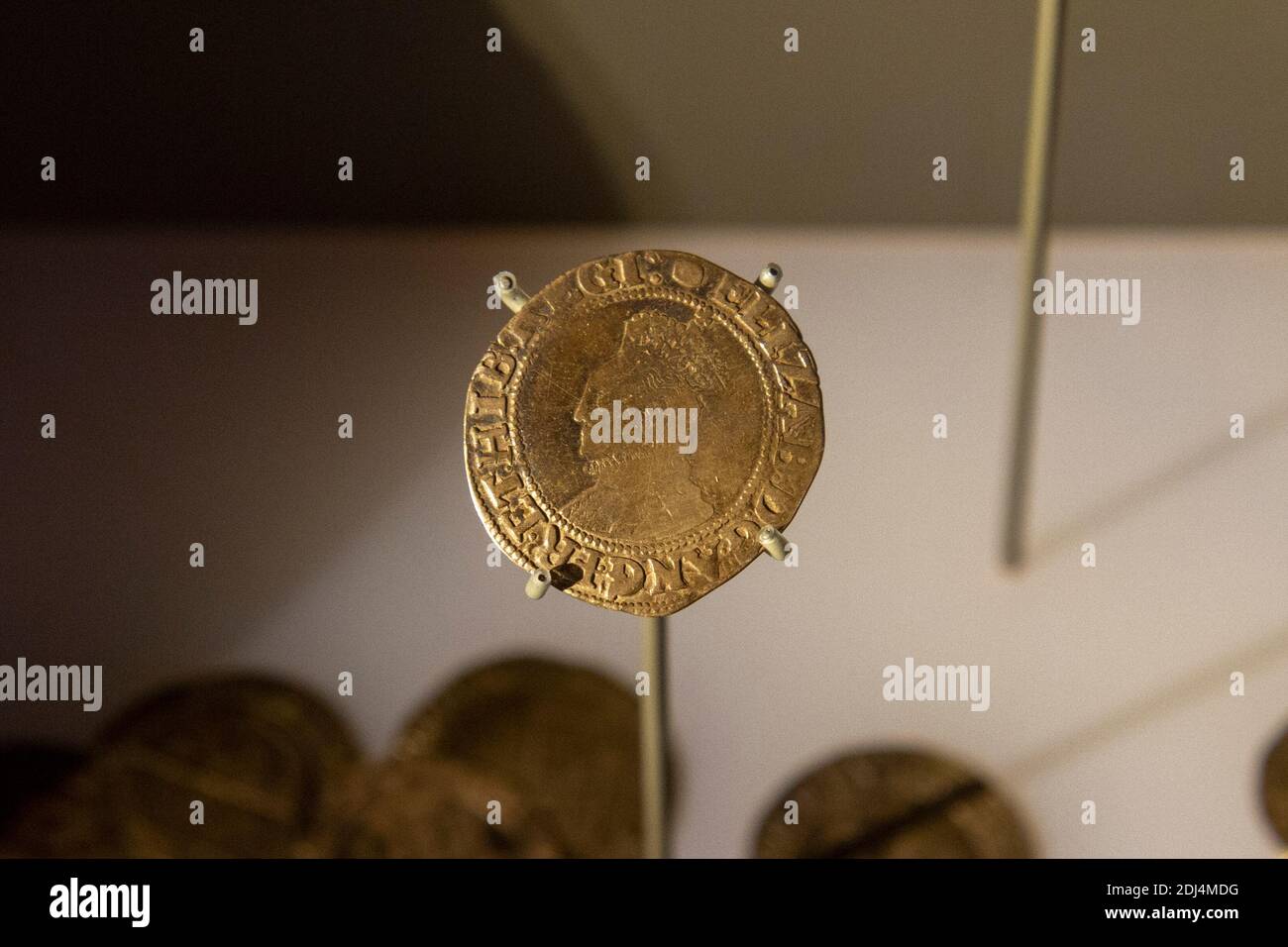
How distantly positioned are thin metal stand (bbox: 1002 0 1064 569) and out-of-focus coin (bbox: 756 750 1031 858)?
0.82 m

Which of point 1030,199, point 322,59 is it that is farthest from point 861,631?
point 322,59

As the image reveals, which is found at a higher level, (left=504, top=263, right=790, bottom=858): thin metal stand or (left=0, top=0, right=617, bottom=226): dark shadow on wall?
(left=0, top=0, right=617, bottom=226): dark shadow on wall

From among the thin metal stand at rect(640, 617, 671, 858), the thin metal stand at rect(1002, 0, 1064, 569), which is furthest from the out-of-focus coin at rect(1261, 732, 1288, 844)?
the thin metal stand at rect(640, 617, 671, 858)

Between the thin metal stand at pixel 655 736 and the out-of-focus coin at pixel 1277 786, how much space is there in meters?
1.80

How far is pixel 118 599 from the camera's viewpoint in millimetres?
3430

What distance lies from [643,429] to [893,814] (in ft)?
5.17

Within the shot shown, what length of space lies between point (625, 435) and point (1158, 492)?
2.35 m

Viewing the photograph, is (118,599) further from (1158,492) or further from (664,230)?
(1158,492)

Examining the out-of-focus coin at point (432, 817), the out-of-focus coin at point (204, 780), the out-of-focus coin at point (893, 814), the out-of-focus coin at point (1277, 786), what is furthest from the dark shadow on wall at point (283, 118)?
the out-of-focus coin at point (1277, 786)

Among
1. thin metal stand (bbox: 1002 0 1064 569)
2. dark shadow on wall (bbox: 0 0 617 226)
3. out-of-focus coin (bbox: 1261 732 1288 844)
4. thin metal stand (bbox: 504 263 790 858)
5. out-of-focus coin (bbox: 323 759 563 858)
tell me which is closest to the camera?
thin metal stand (bbox: 504 263 790 858)

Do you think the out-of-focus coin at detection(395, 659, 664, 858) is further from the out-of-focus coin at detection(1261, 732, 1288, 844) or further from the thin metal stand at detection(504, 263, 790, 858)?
the out-of-focus coin at detection(1261, 732, 1288, 844)

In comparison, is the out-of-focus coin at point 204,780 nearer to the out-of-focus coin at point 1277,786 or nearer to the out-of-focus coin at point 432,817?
the out-of-focus coin at point 432,817

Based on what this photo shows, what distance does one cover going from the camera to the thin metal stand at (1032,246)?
2639 mm

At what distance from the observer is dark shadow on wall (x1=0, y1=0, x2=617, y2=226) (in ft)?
10.8
